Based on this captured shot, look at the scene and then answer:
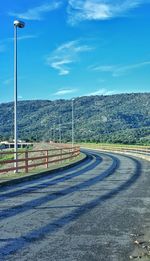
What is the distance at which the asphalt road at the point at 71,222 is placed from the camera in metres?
7.10

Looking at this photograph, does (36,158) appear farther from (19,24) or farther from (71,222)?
(71,222)

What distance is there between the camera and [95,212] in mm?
10781

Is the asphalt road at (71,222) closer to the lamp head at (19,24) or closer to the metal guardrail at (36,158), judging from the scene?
the metal guardrail at (36,158)

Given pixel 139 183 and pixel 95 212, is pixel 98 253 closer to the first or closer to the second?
pixel 95 212

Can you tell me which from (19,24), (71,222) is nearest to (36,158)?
(19,24)

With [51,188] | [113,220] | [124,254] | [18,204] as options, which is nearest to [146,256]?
[124,254]

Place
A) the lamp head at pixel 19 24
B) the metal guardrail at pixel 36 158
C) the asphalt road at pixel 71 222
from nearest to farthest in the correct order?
the asphalt road at pixel 71 222 < the metal guardrail at pixel 36 158 < the lamp head at pixel 19 24

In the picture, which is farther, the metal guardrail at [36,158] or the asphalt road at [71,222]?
the metal guardrail at [36,158]

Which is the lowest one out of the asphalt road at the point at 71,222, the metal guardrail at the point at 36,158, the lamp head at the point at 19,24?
the asphalt road at the point at 71,222

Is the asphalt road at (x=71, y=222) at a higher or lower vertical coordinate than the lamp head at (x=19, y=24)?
lower

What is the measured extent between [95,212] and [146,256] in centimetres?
397

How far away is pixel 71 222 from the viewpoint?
31.2 feet

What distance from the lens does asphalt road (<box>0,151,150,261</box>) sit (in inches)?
279

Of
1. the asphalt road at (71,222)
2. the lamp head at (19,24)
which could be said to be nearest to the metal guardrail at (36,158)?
the asphalt road at (71,222)
